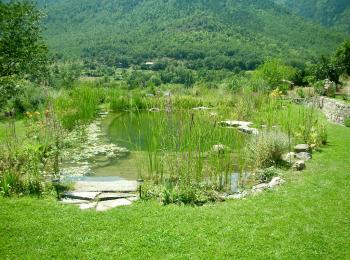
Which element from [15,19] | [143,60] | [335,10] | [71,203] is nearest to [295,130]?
[71,203]

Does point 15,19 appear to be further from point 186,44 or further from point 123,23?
point 123,23

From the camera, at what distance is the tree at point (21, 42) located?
15.4 metres

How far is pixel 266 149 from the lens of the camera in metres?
8.42

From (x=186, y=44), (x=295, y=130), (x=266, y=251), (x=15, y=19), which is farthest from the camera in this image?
(x=186, y=44)

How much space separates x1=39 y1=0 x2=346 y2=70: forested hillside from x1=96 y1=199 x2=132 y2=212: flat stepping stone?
38.1 metres

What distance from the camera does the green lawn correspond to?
452 cm

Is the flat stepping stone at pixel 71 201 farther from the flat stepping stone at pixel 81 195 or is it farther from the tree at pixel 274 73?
the tree at pixel 274 73

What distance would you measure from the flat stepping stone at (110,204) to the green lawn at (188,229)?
0.23 metres

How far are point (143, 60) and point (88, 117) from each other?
36.8 m

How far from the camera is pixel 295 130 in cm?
1062

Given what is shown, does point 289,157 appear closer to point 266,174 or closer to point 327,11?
point 266,174

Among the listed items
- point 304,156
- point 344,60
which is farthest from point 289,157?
point 344,60

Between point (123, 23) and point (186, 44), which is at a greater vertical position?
point (123, 23)

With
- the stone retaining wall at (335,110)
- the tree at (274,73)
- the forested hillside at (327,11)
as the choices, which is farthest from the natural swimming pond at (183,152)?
the forested hillside at (327,11)
